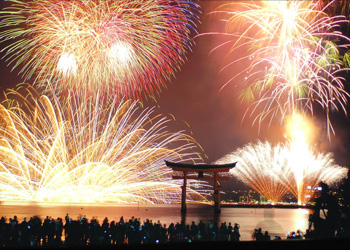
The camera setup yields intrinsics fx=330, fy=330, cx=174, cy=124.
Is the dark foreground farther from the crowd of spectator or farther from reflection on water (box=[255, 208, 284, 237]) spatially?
reflection on water (box=[255, 208, 284, 237])

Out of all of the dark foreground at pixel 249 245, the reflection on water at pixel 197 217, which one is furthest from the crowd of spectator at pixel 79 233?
the reflection on water at pixel 197 217

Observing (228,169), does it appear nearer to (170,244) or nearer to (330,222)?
(330,222)

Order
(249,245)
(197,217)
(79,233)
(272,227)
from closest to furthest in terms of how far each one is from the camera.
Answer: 1. (249,245)
2. (79,233)
3. (272,227)
4. (197,217)

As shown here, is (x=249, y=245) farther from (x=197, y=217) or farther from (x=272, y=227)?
(x=197, y=217)

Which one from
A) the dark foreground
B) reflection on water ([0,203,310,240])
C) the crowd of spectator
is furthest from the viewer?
reflection on water ([0,203,310,240])

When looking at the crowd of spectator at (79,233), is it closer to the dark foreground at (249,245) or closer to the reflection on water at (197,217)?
the dark foreground at (249,245)

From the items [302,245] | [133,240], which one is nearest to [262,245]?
[302,245]

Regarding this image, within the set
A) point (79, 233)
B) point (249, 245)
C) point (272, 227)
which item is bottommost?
point (272, 227)

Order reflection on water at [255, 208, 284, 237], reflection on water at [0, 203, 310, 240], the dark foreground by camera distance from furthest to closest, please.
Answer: reflection on water at [0, 203, 310, 240] < reflection on water at [255, 208, 284, 237] < the dark foreground

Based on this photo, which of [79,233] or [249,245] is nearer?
[249,245]

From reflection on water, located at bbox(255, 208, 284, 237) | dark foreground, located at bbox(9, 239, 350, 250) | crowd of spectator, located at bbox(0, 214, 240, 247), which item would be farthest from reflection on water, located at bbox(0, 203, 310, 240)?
dark foreground, located at bbox(9, 239, 350, 250)

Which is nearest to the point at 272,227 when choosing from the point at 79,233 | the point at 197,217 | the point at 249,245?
the point at 197,217
